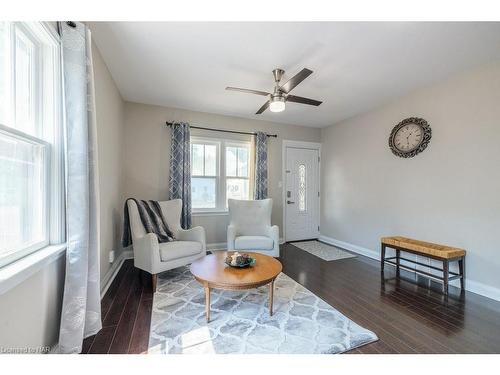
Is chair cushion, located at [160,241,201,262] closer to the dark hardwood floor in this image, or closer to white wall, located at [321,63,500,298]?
the dark hardwood floor

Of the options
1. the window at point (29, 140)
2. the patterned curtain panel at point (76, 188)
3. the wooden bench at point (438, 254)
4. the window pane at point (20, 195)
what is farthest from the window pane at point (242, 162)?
the window pane at point (20, 195)

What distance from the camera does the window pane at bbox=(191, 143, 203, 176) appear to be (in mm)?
4102

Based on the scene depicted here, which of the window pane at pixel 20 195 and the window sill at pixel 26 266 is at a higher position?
the window pane at pixel 20 195

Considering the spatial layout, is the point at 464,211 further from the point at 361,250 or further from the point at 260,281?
the point at 260,281

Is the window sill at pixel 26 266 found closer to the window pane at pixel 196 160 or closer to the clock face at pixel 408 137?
the window pane at pixel 196 160

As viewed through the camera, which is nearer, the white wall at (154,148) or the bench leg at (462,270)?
the bench leg at (462,270)

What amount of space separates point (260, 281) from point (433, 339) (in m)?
1.39

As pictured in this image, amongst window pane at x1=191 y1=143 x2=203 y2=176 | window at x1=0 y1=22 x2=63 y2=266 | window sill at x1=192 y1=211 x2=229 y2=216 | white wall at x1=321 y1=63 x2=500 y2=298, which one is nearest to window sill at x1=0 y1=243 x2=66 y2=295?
window at x1=0 y1=22 x2=63 y2=266

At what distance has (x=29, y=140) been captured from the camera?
1.31 meters

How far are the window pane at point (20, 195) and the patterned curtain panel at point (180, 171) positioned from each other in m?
2.32

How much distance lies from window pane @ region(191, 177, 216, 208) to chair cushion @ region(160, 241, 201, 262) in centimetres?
132

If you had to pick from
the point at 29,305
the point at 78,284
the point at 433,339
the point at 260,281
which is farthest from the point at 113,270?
the point at 433,339

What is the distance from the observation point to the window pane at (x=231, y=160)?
433cm

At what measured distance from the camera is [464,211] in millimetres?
2688
